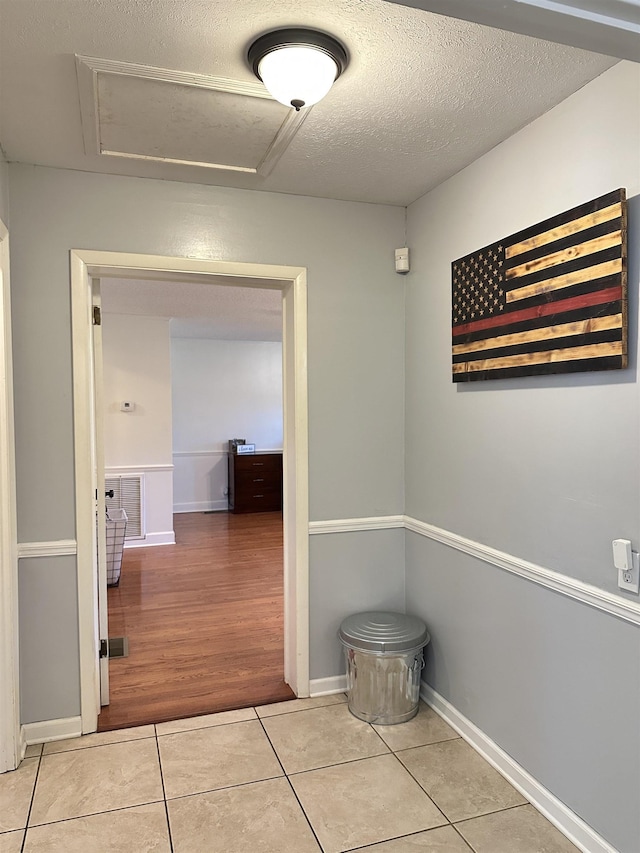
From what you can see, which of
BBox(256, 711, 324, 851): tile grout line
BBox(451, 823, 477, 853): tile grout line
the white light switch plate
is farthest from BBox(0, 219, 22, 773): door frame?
the white light switch plate

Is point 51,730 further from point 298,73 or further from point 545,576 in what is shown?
point 298,73

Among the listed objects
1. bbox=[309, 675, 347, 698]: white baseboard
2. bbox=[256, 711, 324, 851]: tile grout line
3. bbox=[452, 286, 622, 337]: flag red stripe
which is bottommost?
bbox=[256, 711, 324, 851]: tile grout line

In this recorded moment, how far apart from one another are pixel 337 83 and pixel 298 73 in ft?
0.77

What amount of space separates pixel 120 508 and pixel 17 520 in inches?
139

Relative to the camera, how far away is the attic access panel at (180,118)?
1.78 m

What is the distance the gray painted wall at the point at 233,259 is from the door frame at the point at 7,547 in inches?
4.7

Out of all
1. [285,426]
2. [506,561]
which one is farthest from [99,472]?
[506,561]

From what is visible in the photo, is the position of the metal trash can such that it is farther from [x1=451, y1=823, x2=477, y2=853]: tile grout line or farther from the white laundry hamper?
the white laundry hamper

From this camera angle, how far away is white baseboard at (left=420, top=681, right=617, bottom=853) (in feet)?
6.12

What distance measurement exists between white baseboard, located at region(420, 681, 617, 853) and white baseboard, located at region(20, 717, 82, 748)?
1574 mm

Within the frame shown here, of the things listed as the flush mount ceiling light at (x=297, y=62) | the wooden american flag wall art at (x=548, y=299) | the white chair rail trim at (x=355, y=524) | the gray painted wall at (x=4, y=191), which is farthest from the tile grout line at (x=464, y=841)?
the gray painted wall at (x=4, y=191)

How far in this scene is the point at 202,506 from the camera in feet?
26.6

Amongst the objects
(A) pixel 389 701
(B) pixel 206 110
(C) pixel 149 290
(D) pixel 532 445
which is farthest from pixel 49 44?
(C) pixel 149 290

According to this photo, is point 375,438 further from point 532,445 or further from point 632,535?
point 632,535
